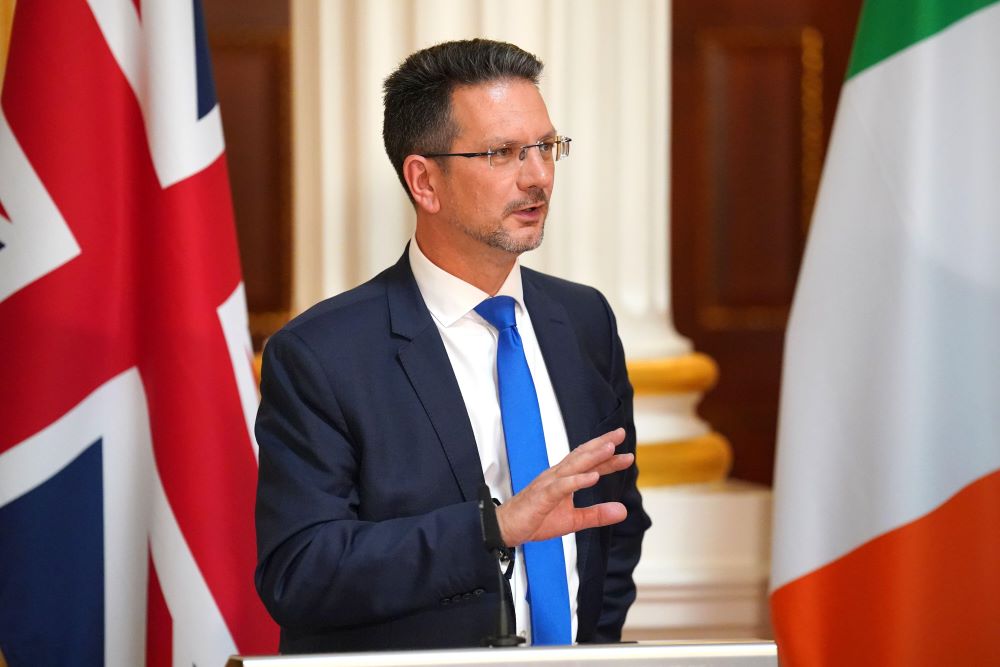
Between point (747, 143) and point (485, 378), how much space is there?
2938mm

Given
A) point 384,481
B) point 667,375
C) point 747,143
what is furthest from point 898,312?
point 747,143

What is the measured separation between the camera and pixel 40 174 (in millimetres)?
2186

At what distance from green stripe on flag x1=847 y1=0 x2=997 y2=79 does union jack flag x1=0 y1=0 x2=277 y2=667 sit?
53.0 inches

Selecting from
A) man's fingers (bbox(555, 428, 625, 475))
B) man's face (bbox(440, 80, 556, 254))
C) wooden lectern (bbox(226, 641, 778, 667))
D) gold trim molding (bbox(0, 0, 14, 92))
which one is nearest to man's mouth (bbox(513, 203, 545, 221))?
man's face (bbox(440, 80, 556, 254))

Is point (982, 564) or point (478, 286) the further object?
point (982, 564)

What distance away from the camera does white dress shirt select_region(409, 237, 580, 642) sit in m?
1.81

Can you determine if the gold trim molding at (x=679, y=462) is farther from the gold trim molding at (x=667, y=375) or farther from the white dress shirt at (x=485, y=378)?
the white dress shirt at (x=485, y=378)

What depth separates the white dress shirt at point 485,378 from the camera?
1.81m

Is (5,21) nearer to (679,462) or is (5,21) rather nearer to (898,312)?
(679,462)

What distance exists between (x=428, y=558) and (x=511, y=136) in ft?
2.15

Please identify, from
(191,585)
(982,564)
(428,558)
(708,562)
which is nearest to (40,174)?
(191,585)

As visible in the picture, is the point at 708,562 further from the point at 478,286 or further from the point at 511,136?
the point at 511,136

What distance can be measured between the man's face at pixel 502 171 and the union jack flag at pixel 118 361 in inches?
26.9

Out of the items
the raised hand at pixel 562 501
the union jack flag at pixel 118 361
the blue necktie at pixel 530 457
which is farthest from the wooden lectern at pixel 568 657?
the union jack flag at pixel 118 361
